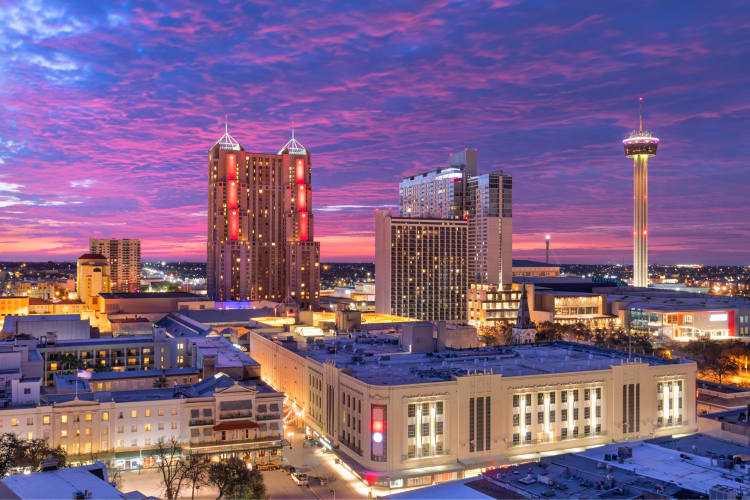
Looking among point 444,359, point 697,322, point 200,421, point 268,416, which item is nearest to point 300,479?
point 268,416

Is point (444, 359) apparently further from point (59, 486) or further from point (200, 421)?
point (59, 486)

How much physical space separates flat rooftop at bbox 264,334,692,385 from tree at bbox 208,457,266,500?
1819 cm

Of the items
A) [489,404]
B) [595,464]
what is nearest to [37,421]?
[489,404]

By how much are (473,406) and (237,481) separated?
88.9 ft

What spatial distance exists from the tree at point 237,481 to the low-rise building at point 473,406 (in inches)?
546

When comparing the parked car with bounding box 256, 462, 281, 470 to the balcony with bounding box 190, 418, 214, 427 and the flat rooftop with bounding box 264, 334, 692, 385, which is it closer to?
the balcony with bounding box 190, 418, 214, 427

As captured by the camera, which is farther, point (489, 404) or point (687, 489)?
point (489, 404)

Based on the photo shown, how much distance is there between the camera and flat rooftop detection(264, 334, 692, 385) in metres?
80.2

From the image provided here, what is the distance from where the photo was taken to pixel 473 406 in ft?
240

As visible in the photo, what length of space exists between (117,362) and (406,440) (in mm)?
77313

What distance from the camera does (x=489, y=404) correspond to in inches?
2916

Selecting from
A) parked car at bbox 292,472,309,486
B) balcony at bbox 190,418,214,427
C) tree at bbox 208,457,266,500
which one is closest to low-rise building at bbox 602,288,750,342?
parked car at bbox 292,472,309,486

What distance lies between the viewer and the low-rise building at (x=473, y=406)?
229ft

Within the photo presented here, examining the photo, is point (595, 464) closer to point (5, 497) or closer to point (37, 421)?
point (5, 497)
